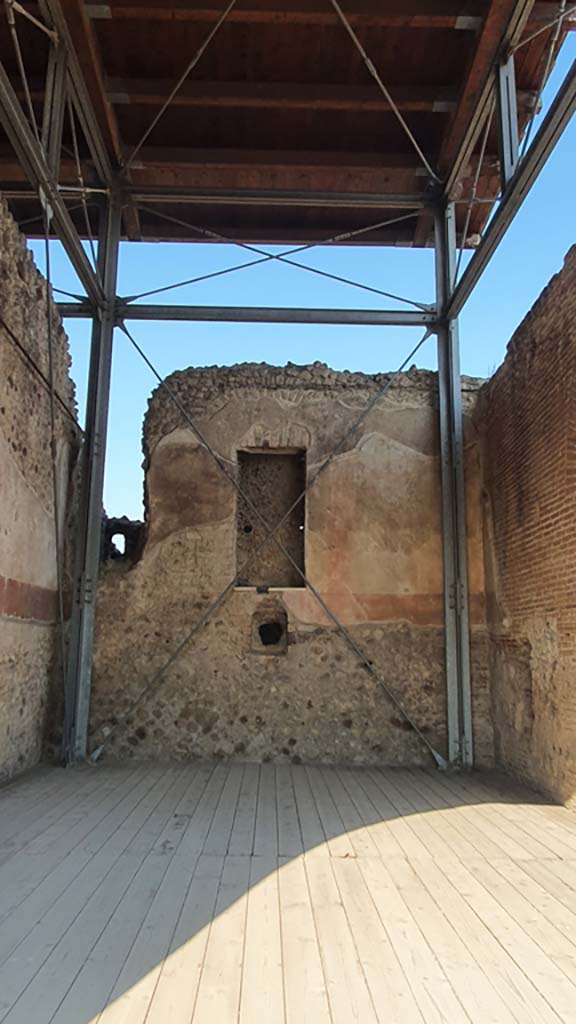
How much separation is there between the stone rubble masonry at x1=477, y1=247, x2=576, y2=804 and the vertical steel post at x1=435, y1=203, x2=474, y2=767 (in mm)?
261

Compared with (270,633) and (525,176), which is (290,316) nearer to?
(525,176)

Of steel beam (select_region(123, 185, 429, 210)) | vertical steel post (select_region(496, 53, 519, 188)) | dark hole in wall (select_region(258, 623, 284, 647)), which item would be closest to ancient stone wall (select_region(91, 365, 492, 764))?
dark hole in wall (select_region(258, 623, 284, 647))

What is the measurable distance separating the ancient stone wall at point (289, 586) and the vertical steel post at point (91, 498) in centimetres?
17

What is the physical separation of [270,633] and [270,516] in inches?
48.1

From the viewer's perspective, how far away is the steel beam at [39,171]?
435 cm

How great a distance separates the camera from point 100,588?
21.7 ft

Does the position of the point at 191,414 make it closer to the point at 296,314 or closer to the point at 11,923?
the point at 296,314

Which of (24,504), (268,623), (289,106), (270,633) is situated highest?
(289,106)

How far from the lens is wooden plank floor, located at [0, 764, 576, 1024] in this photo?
2.18 m

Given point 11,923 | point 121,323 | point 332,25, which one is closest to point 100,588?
point 121,323

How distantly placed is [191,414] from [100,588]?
2001mm

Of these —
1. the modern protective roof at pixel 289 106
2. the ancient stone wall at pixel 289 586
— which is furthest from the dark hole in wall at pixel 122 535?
the modern protective roof at pixel 289 106

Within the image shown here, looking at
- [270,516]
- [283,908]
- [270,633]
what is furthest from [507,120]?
[283,908]

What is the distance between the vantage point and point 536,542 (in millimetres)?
5410
